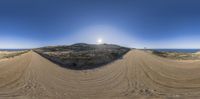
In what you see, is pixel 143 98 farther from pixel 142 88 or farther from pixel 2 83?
pixel 2 83

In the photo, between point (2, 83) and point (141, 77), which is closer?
point (2, 83)

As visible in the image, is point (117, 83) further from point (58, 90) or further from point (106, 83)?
point (58, 90)

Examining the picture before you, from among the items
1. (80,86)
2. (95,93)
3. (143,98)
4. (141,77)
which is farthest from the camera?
(141,77)

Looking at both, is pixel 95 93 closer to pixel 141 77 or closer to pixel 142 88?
pixel 142 88

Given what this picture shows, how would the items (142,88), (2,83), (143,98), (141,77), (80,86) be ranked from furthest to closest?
(141,77), (2,83), (80,86), (142,88), (143,98)

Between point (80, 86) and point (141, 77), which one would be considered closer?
point (80, 86)

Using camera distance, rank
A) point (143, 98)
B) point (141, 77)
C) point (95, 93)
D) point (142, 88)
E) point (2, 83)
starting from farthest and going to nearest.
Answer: point (141, 77)
point (2, 83)
point (142, 88)
point (95, 93)
point (143, 98)

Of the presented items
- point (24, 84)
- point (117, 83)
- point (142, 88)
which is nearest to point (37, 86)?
point (24, 84)

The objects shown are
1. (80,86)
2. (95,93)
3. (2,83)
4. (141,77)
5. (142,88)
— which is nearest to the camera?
(95,93)

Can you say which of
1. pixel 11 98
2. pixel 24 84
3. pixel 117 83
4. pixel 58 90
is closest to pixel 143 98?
pixel 117 83
